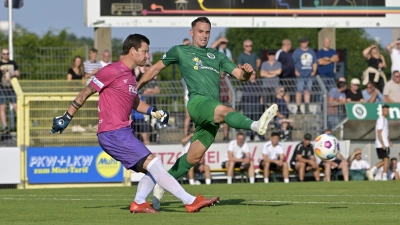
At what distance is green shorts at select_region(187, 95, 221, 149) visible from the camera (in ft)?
35.6

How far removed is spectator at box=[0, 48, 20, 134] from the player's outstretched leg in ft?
40.9

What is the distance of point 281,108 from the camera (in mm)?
23672

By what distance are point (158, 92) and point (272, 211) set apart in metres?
12.3

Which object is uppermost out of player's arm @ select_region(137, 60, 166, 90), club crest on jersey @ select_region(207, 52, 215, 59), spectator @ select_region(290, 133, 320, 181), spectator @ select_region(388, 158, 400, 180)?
club crest on jersey @ select_region(207, 52, 215, 59)

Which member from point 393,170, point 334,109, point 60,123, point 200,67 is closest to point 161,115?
point 200,67

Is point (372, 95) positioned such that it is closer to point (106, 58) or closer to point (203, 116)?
point (106, 58)

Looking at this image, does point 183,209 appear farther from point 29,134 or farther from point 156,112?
point 29,134

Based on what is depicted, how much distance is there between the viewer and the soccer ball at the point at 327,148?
49.1 ft

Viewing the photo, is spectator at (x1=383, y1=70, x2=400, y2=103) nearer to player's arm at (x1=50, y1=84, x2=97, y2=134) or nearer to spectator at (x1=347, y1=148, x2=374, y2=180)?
spectator at (x1=347, y1=148, x2=374, y2=180)

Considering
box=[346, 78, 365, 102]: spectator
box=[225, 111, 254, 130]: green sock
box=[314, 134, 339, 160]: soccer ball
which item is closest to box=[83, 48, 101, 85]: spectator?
box=[346, 78, 365, 102]: spectator

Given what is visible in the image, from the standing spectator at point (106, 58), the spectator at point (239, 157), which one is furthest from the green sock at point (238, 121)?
the standing spectator at point (106, 58)

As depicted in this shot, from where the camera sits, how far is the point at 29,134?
22.0 m

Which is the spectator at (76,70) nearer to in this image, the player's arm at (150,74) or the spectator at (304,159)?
the spectator at (304,159)

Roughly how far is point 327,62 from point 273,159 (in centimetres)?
397
